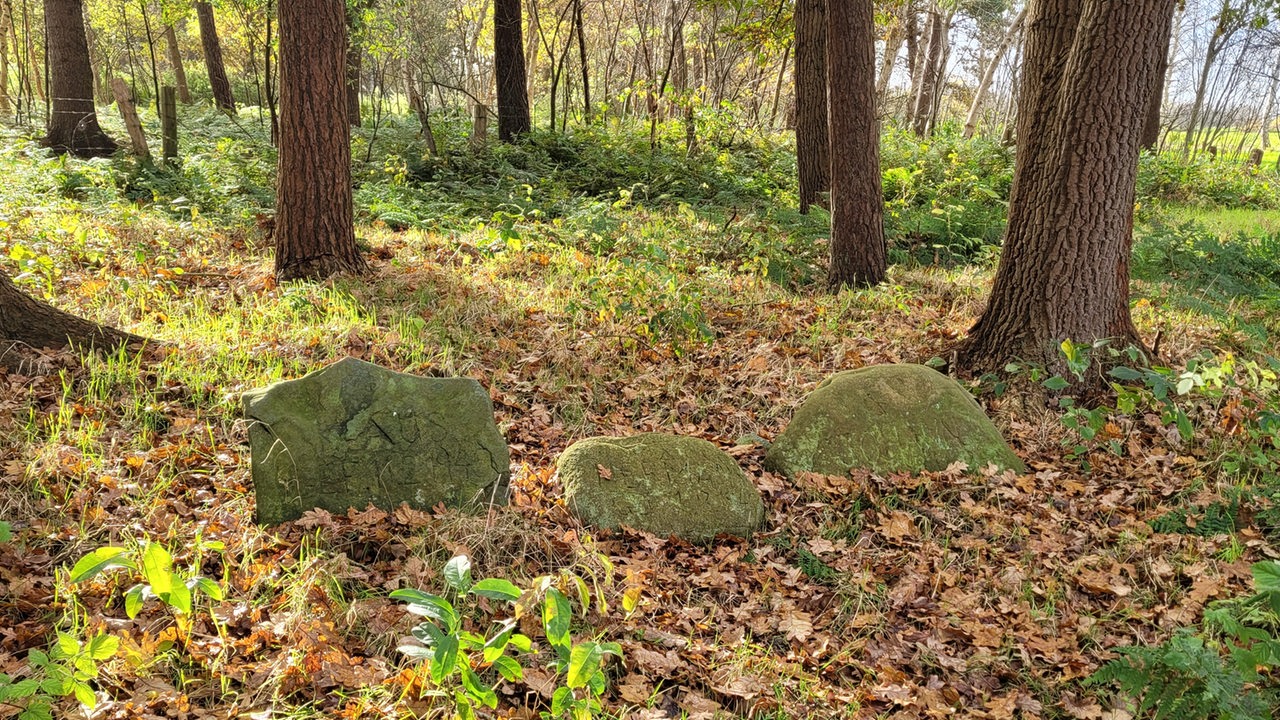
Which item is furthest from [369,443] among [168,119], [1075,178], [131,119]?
[168,119]

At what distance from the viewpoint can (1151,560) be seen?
3916 mm

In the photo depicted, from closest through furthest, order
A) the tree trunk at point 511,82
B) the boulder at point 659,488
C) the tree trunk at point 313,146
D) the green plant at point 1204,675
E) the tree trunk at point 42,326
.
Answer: the green plant at point 1204,675
the boulder at point 659,488
the tree trunk at point 42,326
the tree trunk at point 313,146
the tree trunk at point 511,82

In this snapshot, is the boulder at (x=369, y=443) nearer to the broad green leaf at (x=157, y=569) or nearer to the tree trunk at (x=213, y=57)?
the broad green leaf at (x=157, y=569)

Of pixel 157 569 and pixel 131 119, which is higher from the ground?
pixel 131 119

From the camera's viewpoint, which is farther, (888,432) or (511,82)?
(511,82)

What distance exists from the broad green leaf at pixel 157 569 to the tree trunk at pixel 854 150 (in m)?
6.85

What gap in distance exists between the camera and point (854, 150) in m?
7.82

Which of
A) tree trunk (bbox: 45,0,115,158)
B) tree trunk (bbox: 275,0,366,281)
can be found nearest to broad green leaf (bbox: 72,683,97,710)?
tree trunk (bbox: 275,0,366,281)

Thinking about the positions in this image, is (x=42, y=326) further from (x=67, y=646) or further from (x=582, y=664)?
(x=582, y=664)

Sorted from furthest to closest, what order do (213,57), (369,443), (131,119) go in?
1. (213,57)
2. (131,119)
3. (369,443)

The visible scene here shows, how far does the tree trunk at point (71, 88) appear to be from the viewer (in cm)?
1166

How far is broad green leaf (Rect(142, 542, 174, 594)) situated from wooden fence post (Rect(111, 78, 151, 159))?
35.6 feet

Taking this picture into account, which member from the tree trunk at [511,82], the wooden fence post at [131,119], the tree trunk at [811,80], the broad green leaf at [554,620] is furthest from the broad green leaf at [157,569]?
the tree trunk at [511,82]

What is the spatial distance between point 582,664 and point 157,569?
50.7 inches
